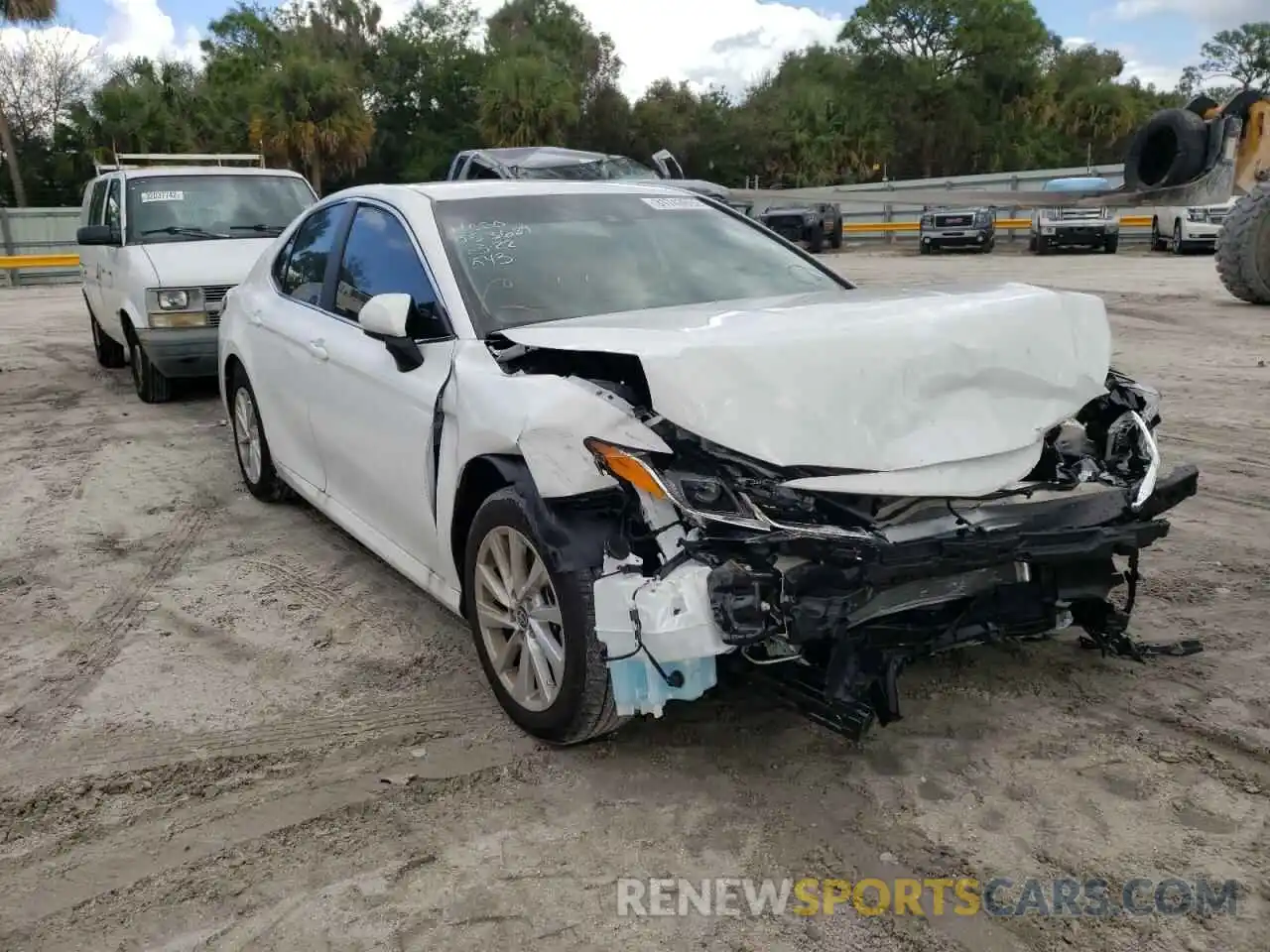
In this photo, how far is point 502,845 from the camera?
2.96 meters

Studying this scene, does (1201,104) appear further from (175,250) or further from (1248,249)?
(175,250)

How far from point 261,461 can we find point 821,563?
398 centimetres

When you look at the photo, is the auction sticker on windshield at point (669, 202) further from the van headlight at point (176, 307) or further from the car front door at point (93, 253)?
the car front door at point (93, 253)

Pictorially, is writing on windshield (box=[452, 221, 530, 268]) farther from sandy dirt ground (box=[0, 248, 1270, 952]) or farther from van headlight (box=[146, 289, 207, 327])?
van headlight (box=[146, 289, 207, 327])

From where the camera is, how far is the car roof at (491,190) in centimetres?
441

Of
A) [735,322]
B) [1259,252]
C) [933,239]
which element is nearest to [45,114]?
[933,239]

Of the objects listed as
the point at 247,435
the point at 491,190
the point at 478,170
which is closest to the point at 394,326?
the point at 491,190

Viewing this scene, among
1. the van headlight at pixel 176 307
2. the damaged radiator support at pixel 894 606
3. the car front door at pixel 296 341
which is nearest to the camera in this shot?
the damaged radiator support at pixel 894 606

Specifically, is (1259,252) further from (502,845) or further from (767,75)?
(767,75)

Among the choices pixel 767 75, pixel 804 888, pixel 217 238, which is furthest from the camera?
pixel 767 75

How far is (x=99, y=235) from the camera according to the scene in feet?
30.0

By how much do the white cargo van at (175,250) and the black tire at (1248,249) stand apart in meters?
9.67

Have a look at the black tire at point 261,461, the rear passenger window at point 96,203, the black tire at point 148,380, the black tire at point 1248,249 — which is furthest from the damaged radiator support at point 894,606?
the black tire at point 1248,249

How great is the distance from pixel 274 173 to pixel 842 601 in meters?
8.61
